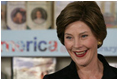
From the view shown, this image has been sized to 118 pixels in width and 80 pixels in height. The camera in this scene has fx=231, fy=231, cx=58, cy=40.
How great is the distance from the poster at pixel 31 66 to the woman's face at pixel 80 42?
3.50ft

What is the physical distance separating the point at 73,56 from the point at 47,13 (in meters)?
1.03

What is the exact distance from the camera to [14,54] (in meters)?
1.64

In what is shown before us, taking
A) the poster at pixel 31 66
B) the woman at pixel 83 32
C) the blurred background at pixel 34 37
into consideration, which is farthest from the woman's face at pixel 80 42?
the poster at pixel 31 66

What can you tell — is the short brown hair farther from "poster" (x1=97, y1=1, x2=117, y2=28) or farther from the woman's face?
"poster" (x1=97, y1=1, x2=117, y2=28)

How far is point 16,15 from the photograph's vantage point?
1631mm

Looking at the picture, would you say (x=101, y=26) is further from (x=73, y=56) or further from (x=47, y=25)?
(x=47, y=25)

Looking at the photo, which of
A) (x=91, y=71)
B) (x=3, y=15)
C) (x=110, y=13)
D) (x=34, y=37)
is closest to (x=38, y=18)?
(x=34, y=37)

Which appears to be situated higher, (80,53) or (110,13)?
(110,13)

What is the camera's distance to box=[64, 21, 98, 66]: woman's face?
57 cm

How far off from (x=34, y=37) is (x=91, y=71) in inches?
40.1

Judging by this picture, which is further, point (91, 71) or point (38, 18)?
point (38, 18)

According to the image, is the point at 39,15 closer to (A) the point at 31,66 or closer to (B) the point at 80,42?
(A) the point at 31,66

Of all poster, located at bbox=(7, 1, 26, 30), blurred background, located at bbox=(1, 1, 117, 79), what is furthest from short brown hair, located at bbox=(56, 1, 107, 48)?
poster, located at bbox=(7, 1, 26, 30)

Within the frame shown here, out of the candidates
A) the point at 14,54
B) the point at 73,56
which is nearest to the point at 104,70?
the point at 73,56
